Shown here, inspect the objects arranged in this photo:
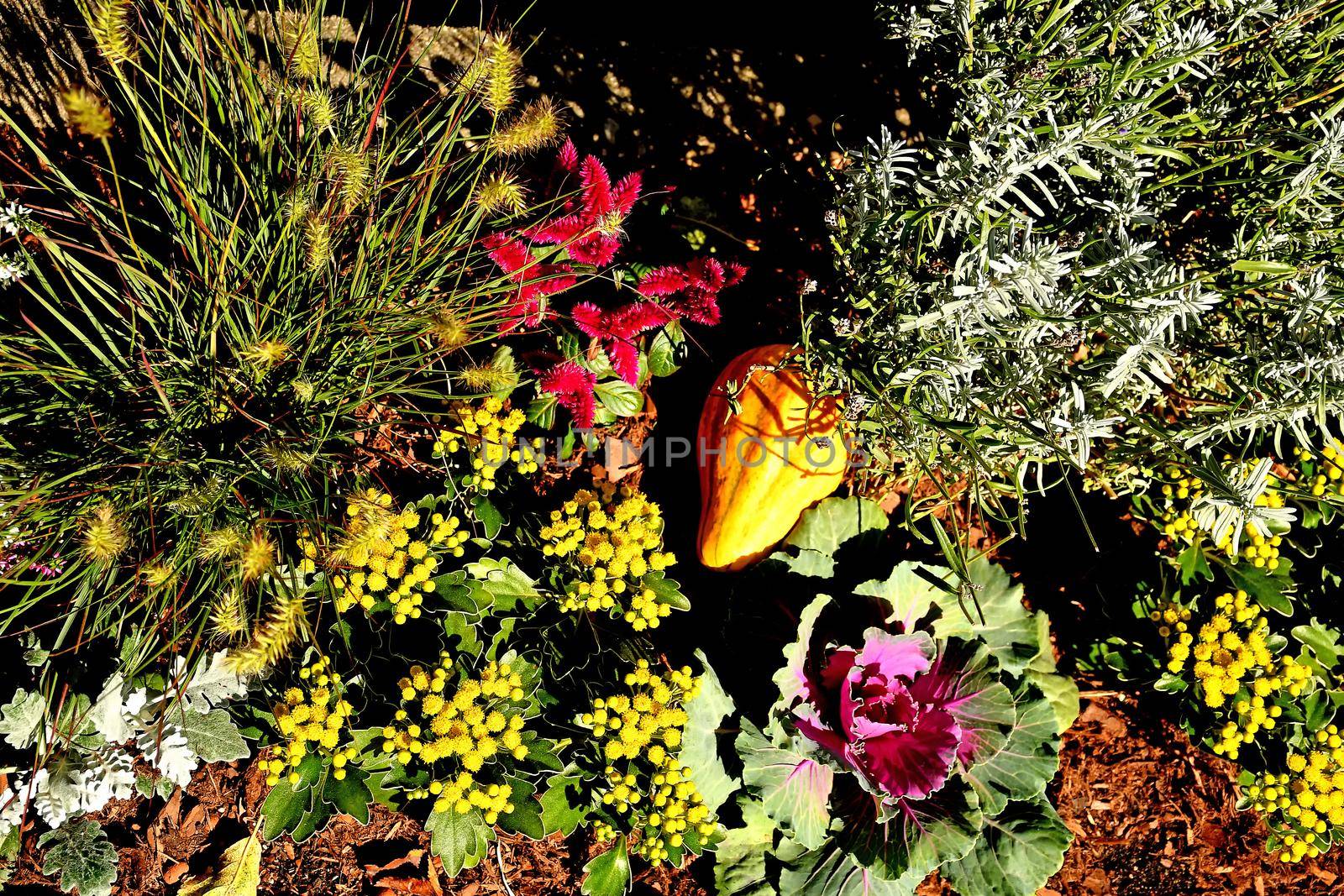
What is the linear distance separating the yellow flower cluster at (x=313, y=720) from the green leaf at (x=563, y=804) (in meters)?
0.55

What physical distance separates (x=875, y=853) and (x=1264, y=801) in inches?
46.7

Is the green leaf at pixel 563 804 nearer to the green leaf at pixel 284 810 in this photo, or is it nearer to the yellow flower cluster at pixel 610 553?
the yellow flower cluster at pixel 610 553

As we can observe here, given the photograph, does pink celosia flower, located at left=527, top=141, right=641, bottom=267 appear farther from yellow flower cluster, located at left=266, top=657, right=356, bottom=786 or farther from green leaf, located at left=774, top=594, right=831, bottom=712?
yellow flower cluster, located at left=266, top=657, right=356, bottom=786

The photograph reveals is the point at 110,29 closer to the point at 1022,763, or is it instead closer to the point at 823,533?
the point at 823,533

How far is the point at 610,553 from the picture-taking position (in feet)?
7.67

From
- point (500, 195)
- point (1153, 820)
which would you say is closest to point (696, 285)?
point (500, 195)

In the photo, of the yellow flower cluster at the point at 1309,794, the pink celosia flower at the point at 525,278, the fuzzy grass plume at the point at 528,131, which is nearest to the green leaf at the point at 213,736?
the pink celosia flower at the point at 525,278

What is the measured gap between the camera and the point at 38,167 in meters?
2.66

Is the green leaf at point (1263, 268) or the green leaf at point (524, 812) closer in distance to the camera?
the green leaf at point (1263, 268)

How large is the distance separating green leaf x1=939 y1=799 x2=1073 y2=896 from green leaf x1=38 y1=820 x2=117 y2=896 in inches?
98.5

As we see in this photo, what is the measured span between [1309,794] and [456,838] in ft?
7.79

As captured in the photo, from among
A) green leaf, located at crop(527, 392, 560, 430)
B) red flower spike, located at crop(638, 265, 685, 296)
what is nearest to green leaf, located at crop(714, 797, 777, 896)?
green leaf, located at crop(527, 392, 560, 430)

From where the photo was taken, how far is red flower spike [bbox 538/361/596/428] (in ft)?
7.86

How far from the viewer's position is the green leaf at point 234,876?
264cm
